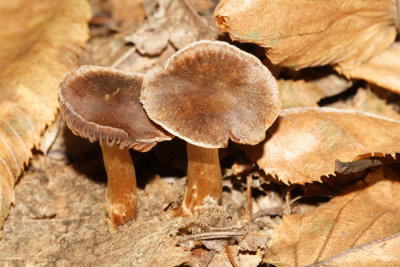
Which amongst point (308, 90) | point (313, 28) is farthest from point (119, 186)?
point (313, 28)

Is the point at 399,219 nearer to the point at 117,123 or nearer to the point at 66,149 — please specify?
the point at 117,123

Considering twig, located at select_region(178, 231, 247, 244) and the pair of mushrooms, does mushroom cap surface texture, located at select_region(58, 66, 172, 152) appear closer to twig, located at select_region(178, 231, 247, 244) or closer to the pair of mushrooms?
the pair of mushrooms

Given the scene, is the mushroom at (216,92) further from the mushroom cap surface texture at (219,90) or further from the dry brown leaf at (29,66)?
the dry brown leaf at (29,66)

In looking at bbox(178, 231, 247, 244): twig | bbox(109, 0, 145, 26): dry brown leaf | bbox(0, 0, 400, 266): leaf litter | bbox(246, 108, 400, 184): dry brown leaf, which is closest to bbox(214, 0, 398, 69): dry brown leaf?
bbox(0, 0, 400, 266): leaf litter

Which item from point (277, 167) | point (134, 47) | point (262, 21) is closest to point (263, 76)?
point (262, 21)

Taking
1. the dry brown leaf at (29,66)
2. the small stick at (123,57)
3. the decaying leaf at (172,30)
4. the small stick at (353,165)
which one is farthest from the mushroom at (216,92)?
the small stick at (123,57)
